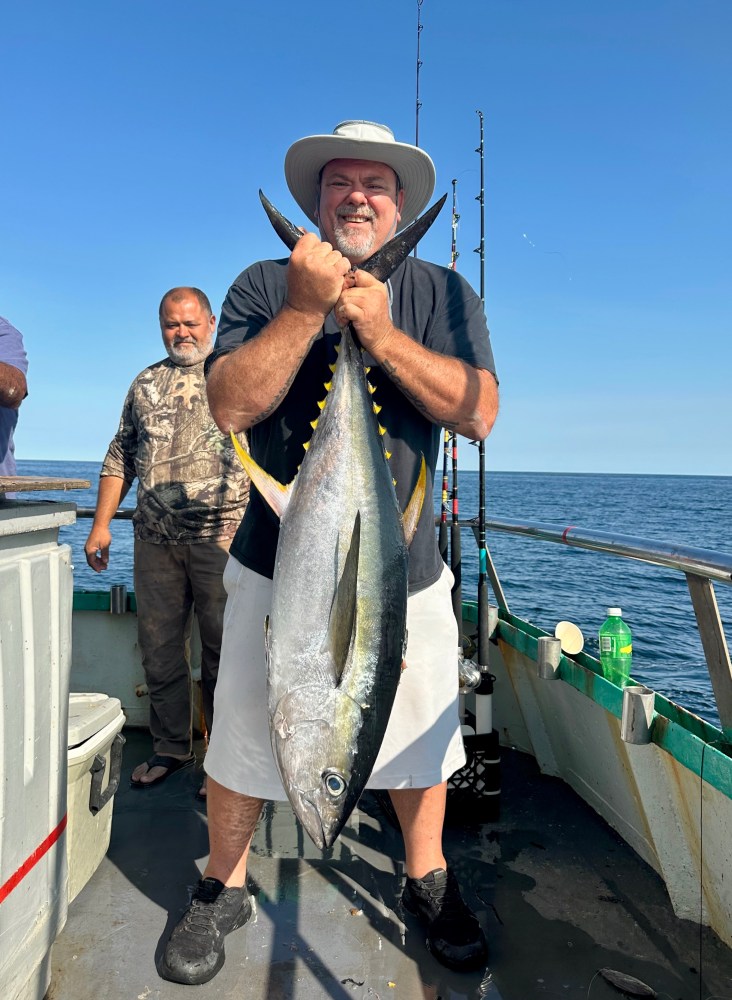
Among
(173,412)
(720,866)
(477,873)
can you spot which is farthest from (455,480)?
(720,866)

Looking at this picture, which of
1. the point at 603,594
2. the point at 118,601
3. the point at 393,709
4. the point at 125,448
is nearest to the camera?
→ the point at 393,709

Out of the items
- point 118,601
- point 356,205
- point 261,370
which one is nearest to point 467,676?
point 261,370

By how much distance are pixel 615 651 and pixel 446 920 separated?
3.87 feet

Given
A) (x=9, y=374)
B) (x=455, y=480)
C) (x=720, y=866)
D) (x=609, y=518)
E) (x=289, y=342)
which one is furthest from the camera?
(x=609, y=518)

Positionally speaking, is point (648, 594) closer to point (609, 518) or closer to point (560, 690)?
point (560, 690)

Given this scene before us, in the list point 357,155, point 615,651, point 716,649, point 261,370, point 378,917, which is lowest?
point 378,917

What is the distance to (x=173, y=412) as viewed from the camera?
345 cm

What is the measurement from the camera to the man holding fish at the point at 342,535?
1.64m

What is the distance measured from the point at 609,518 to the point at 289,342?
41.9 meters

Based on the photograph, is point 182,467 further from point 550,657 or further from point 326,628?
point 326,628

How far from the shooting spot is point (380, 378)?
7.11 ft

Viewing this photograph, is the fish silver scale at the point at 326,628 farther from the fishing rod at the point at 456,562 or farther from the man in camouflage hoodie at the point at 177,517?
the man in camouflage hoodie at the point at 177,517

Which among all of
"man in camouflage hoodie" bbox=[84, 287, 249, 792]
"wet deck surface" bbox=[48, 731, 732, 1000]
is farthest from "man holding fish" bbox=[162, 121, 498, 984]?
"man in camouflage hoodie" bbox=[84, 287, 249, 792]

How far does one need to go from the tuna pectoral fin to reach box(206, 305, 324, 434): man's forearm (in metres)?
0.49
